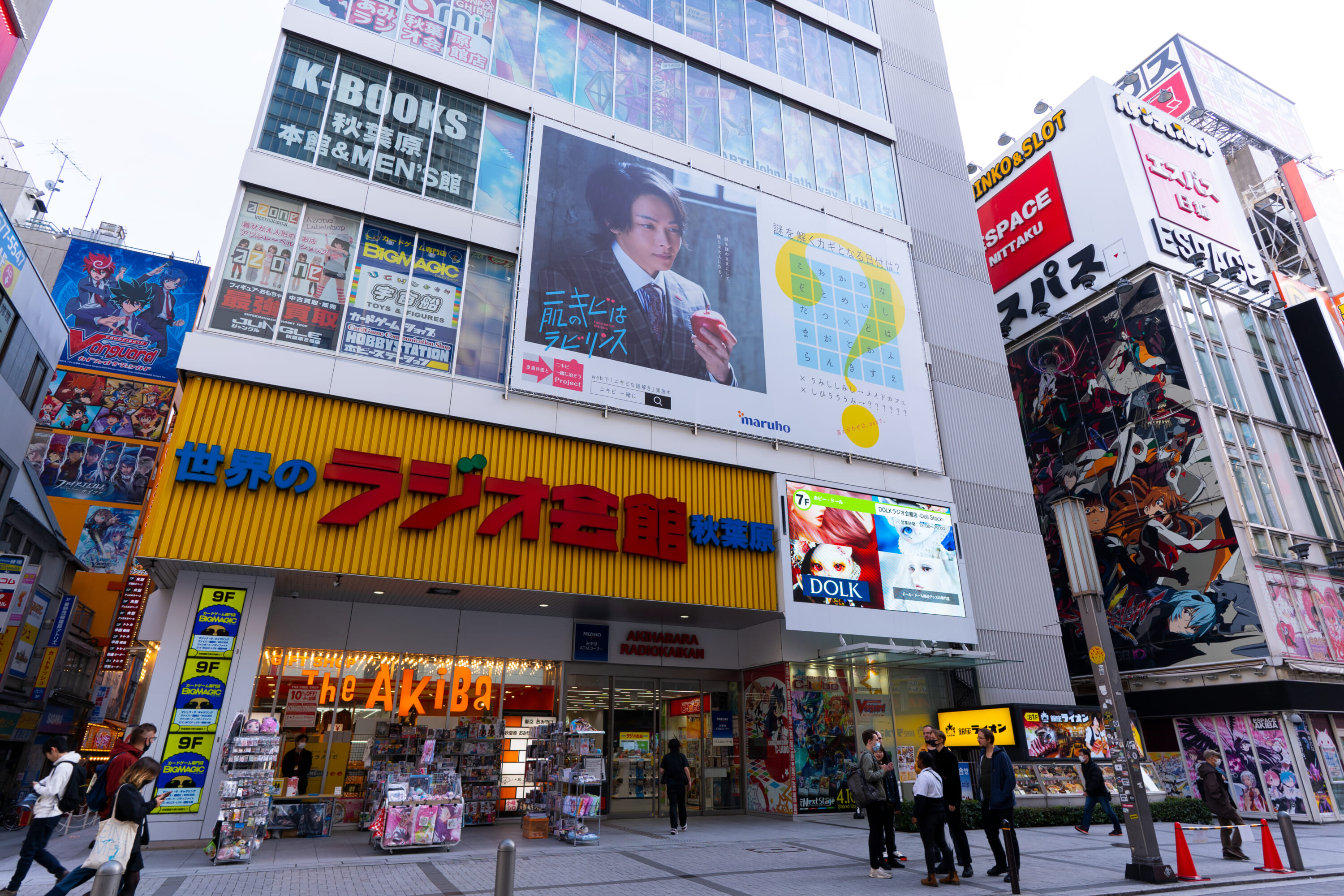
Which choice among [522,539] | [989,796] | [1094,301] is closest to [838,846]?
[989,796]

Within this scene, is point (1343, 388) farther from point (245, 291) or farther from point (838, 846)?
point (245, 291)

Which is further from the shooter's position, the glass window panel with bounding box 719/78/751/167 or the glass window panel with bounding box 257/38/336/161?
the glass window panel with bounding box 719/78/751/167

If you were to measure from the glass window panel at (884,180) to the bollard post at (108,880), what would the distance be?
21405mm

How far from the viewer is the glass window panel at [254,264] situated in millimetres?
12555

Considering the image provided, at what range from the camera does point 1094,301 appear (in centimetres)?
2867

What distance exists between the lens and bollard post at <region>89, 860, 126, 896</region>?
13.3 ft

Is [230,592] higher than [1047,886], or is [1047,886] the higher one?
[230,592]

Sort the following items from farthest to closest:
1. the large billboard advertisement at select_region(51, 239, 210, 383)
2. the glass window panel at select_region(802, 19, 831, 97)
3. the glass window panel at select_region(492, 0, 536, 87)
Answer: the large billboard advertisement at select_region(51, 239, 210, 383)
the glass window panel at select_region(802, 19, 831, 97)
the glass window panel at select_region(492, 0, 536, 87)

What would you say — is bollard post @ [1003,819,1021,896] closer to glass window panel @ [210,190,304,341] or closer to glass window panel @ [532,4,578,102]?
glass window panel @ [210,190,304,341]

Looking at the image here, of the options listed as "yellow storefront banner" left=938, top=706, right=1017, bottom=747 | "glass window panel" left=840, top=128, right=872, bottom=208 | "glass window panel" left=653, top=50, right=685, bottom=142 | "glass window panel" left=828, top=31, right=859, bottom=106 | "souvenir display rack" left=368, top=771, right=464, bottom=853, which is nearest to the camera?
"souvenir display rack" left=368, top=771, right=464, bottom=853

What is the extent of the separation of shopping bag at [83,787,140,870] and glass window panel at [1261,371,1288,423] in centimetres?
3270

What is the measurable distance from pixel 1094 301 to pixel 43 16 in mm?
33855

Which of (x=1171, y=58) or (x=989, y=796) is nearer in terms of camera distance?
(x=989, y=796)

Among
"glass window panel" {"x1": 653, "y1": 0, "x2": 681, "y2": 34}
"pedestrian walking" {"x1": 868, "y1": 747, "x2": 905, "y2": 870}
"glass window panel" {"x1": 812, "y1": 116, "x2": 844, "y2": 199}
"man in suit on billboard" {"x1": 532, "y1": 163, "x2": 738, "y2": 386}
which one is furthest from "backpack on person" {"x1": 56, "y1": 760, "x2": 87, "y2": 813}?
"glass window panel" {"x1": 653, "y1": 0, "x2": 681, "y2": 34}
